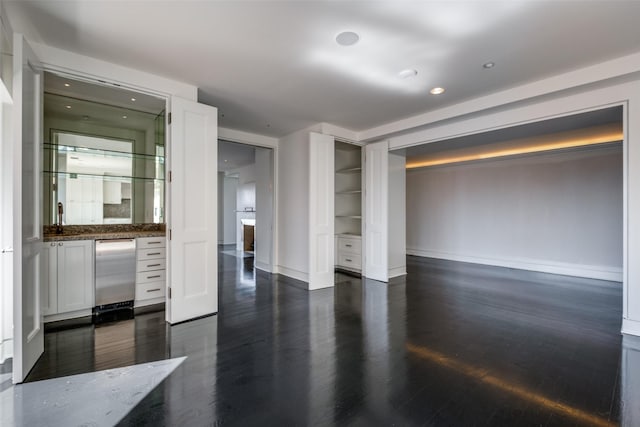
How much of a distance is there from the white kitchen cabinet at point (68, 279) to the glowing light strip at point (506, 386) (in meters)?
3.49

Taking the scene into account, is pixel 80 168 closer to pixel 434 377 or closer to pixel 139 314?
pixel 139 314

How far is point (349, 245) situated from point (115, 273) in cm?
396

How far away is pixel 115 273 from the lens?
342cm

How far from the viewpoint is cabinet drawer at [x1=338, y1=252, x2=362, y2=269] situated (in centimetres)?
580

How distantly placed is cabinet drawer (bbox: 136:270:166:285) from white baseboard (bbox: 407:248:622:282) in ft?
21.8

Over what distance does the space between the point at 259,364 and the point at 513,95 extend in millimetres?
3989

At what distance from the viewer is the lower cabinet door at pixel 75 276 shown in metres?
3.10

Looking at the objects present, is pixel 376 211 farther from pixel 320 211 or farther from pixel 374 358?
pixel 374 358

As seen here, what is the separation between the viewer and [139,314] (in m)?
3.45

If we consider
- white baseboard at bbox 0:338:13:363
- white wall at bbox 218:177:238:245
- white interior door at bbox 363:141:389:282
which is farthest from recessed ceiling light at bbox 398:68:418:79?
white wall at bbox 218:177:238:245

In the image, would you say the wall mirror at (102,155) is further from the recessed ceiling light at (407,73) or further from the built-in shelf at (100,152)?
the recessed ceiling light at (407,73)

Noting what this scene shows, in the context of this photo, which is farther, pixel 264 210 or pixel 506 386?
pixel 264 210

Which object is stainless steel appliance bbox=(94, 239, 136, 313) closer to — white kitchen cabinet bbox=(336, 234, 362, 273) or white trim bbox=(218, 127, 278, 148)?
white trim bbox=(218, 127, 278, 148)

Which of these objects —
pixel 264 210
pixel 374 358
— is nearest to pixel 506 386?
pixel 374 358
